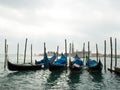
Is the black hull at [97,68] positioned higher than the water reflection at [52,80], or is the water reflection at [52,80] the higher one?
the black hull at [97,68]

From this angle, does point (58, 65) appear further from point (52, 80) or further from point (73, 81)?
point (73, 81)

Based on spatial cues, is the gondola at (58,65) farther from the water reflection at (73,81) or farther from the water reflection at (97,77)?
the water reflection at (97,77)

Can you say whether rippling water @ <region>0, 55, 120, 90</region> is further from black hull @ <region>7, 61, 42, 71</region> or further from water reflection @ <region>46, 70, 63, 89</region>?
black hull @ <region>7, 61, 42, 71</region>

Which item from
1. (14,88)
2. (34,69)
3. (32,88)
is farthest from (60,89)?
(34,69)

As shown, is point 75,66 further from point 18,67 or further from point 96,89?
point 96,89

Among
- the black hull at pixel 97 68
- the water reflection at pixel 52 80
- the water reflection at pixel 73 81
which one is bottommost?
the water reflection at pixel 73 81

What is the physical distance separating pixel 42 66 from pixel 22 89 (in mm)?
17563

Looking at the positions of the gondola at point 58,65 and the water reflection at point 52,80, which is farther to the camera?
the gondola at point 58,65

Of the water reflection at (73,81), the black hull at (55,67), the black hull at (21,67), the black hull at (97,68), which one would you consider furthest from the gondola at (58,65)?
the black hull at (97,68)

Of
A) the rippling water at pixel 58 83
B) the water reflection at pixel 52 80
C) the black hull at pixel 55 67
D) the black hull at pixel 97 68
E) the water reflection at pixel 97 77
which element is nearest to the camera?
the rippling water at pixel 58 83

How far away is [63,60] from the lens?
31.5 m

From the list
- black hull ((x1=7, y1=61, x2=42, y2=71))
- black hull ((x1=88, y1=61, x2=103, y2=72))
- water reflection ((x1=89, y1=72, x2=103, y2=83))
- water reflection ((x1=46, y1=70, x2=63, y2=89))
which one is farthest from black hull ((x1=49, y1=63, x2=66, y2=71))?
→ black hull ((x1=7, y1=61, x2=42, y2=71))

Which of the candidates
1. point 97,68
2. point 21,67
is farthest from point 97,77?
point 21,67

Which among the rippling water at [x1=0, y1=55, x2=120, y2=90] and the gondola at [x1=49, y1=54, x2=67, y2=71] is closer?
the rippling water at [x1=0, y1=55, x2=120, y2=90]
